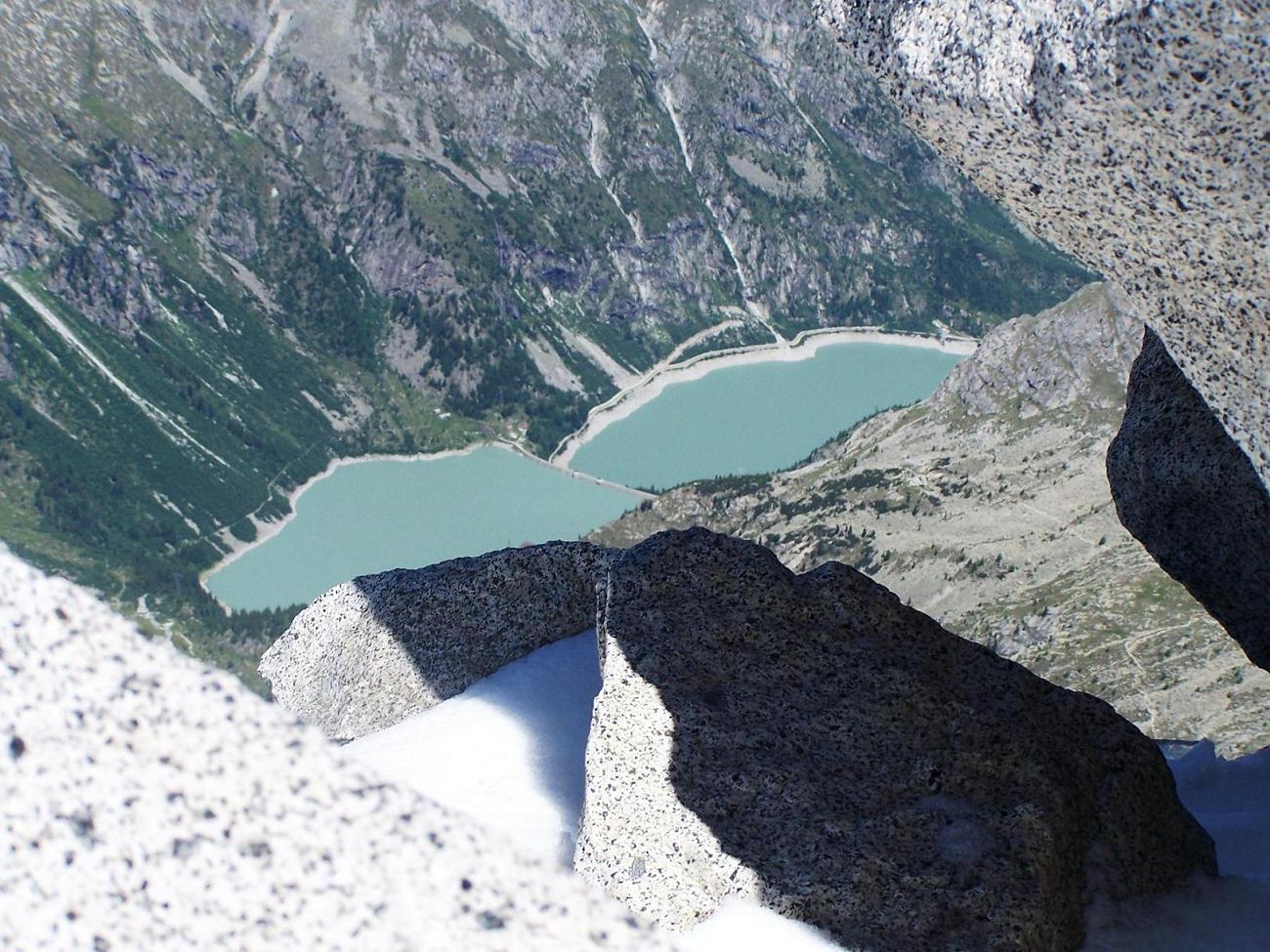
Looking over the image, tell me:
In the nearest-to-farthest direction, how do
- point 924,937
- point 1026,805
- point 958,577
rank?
point 924,937 → point 1026,805 → point 958,577

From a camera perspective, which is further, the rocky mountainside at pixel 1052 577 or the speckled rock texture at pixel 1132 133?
the rocky mountainside at pixel 1052 577

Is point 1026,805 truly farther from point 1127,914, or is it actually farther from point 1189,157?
point 1189,157

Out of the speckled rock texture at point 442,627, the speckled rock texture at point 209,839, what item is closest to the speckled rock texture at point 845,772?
the speckled rock texture at point 442,627

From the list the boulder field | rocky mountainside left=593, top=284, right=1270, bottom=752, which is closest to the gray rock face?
the boulder field

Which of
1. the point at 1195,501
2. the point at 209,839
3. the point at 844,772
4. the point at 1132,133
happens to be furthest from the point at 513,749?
the point at 209,839

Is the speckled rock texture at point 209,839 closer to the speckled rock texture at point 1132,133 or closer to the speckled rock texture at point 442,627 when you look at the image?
the speckled rock texture at point 1132,133

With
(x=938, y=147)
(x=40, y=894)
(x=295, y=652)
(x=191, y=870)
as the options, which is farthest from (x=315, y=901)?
(x=295, y=652)

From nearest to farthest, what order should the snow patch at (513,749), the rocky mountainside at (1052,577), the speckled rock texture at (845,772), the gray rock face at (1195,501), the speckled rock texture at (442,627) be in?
the speckled rock texture at (845,772), the snow patch at (513,749), the gray rock face at (1195,501), the speckled rock texture at (442,627), the rocky mountainside at (1052,577)
